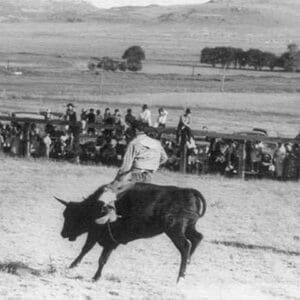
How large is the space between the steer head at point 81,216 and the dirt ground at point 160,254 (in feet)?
1.14

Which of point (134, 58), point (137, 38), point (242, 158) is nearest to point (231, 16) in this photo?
point (137, 38)

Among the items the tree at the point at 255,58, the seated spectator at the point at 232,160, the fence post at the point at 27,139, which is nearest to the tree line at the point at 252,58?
the tree at the point at 255,58

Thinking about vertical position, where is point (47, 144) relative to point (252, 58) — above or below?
above

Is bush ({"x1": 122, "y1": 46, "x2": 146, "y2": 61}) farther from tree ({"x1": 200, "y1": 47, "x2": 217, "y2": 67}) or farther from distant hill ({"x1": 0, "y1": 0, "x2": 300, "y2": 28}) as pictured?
distant hill ({"x1": 0, "y1": 0, "x2": 300, "y2": 28})

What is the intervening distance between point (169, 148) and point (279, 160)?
2.24 m

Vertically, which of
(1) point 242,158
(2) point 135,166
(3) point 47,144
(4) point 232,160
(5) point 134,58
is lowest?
(5) point 134,58

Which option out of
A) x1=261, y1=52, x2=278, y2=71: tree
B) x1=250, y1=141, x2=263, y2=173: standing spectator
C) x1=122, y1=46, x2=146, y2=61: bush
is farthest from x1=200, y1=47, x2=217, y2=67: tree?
x1=250, y1=141, x2=263, y2=173: standing spectator

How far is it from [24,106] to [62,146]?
826 inches

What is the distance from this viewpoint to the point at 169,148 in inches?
695

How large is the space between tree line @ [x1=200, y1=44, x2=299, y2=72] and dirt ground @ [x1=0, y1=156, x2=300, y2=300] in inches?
2849

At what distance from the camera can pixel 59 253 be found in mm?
9547

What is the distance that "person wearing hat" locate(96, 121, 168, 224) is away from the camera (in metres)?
8.59

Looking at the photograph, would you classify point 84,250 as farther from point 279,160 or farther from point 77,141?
point 77,141

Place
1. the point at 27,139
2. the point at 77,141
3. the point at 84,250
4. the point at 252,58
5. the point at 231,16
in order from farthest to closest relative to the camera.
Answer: the point at 231,16
the point at 252,58
the point at 27,139
the point at 77,141
the point at 84,250
